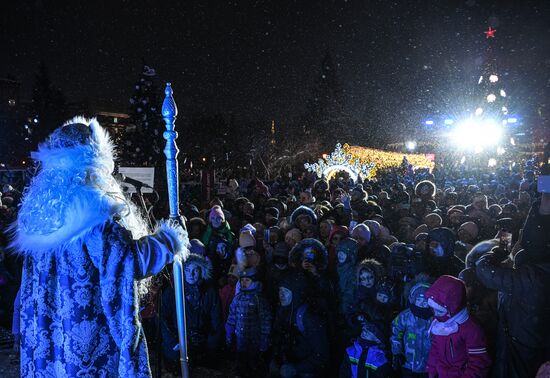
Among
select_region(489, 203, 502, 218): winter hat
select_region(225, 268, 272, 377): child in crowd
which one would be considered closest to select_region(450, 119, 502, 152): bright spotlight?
select_region(489, 203, 502, 218): winter hat

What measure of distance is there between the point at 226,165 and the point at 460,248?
36338 mm

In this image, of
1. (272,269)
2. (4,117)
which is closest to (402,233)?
(272,269)

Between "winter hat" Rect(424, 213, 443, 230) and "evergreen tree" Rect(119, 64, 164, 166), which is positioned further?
"evergreen tree" Rect(119, 64, 164, 166)

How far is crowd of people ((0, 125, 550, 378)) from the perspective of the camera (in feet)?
10.6

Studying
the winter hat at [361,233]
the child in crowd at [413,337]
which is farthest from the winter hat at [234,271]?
the child in crowd at [413,337]

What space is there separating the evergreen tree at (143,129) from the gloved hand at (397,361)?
60.9 feet

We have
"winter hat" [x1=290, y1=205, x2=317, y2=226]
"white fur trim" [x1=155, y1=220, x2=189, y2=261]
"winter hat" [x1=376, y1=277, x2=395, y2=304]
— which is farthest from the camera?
"winter hat" [x1=290, y1=205, x2=317, y2=226]

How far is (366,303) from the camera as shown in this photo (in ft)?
14.1

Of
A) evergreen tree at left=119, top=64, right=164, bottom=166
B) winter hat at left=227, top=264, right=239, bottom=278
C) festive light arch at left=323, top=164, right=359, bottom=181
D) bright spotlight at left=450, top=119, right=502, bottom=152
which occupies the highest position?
bright spotlight at left=450, top=119, right=502, bottom=152

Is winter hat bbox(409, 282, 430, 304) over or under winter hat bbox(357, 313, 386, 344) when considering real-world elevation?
over

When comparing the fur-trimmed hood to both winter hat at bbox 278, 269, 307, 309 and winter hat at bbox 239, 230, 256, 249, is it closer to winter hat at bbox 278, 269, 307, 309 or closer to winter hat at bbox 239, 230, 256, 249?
winter hat at bbox 278, 269, 307, 309

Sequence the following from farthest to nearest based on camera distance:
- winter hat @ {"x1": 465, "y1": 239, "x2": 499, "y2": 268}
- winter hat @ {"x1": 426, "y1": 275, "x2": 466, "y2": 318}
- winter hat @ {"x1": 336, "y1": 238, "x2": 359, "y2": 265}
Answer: winter hat @ {"x1": 336, "y1": 238, "x2": 359, "y2": 265} → winter hat @ {"x1": 465, "y1": 239, "x2": 499, "y2": 268} → winter hat @ {"x1": 426, "y1": 275, "x2": 466, "y2": 318}

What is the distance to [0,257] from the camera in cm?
645

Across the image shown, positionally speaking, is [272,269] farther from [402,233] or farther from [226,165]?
[226,165]
